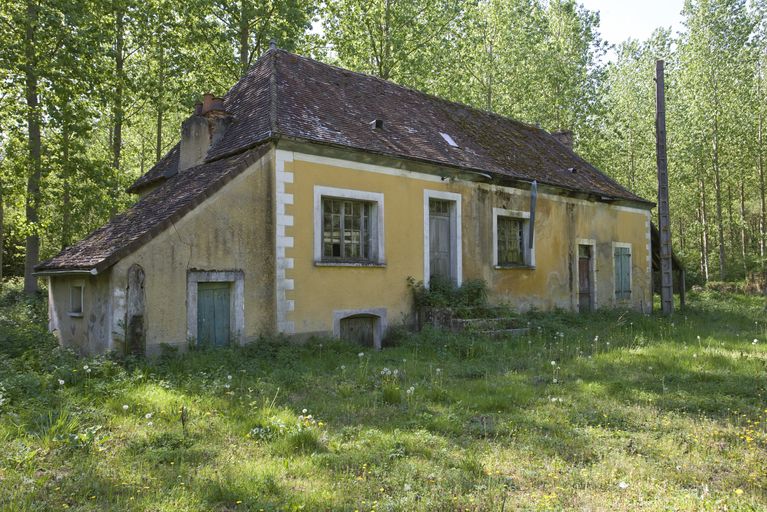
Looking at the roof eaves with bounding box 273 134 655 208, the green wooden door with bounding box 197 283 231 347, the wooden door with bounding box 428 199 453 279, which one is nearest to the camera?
the green wooden door with bounding box 197 283 231 347

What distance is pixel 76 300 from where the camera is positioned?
10.8 metres

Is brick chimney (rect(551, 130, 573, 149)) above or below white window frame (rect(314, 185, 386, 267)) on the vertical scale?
above

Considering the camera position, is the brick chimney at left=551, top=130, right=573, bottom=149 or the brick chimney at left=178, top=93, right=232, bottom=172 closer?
the brick chimney at left=178, top=93, right=232, bottom=172

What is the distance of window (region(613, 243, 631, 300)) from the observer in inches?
773

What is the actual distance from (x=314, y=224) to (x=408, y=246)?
8.62 ft

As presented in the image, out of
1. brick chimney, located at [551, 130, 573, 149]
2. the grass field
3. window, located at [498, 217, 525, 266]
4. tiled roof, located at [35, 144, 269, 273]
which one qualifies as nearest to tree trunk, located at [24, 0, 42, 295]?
tiled roof, located at [35, 144, 269, 273]

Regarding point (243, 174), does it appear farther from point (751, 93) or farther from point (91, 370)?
point (751, 93)

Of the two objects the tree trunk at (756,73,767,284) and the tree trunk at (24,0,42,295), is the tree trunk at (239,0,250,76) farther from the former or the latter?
the tree trunk at (756,73,767,284)

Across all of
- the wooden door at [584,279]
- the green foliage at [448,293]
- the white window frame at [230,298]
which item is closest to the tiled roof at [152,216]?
the white window frame at [230,298]

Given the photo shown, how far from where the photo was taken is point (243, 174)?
34.2ft

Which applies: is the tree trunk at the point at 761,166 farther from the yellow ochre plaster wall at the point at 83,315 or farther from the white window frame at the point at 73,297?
the white window frame at the point at 73,297

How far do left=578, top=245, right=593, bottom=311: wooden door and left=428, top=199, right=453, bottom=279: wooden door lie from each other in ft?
20.3

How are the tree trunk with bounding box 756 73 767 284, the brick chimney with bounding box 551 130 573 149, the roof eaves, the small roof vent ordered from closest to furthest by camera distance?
the roof eaves
the small roof vent
the brick chimney with bounding box 551 130 573 149
the tree trunk with bounding box 756 73 767 284

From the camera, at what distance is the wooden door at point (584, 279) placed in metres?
18.3
